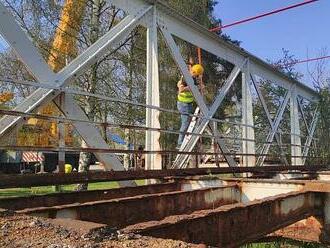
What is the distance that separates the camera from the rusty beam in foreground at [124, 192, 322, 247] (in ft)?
10.8

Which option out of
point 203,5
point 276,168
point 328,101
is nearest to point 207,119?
point 276,168

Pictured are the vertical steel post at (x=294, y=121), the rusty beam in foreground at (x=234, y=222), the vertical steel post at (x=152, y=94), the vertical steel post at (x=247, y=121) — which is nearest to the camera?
the rusty beam in foreground at (x=234, y=222)

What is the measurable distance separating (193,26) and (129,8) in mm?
2064

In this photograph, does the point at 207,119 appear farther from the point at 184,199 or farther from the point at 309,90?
the point at 309,90

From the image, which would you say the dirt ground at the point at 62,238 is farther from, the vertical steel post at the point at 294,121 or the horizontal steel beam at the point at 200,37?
the vertical steel post at the point at 294,121

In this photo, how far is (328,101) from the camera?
18.5 m

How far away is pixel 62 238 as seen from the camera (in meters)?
2.34

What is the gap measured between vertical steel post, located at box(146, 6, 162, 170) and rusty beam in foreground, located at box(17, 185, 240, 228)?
5.63 ft

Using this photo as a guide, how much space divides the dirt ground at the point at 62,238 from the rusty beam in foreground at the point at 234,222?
0.99ft

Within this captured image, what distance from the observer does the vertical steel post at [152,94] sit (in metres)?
7.35

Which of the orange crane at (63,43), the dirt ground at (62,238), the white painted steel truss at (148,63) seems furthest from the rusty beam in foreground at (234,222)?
the orange crane at (63,43)

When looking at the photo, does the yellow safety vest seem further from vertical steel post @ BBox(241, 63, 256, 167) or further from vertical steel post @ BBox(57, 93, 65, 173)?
vertical steel post @ BBox(57, 93, 65, 173)

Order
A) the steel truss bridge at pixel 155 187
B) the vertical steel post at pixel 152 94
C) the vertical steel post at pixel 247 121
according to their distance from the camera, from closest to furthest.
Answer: the steel truss bridge at pixel 155 187, the vertical steel post at pixel 152 94, the vertical steel post at pixel 247 121

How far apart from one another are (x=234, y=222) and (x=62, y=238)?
2047 mm
